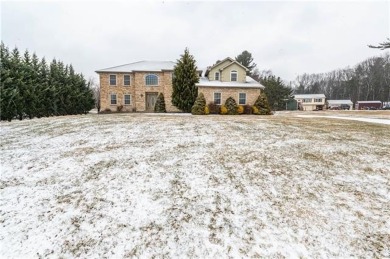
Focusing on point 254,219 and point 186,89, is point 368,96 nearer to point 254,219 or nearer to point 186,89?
point 186,89

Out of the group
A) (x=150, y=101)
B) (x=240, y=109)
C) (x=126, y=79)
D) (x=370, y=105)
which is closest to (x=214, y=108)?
(x=240, y=109)

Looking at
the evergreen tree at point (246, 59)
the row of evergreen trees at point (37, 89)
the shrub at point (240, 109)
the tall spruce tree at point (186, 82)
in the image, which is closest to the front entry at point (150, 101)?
the tall spruce tree at point (186, 82)

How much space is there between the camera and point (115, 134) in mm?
10336

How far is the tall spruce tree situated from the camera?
2308cm

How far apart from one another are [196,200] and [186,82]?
19.3 metres

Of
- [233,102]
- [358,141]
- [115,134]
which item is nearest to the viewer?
[358,141]

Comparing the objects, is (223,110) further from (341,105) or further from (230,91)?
(341,105)

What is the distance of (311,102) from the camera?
216ft

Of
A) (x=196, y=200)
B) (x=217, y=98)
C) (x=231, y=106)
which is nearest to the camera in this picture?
(x=196, y=200)

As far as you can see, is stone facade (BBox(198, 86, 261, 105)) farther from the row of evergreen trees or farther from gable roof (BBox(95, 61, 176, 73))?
the row of evergreen trees

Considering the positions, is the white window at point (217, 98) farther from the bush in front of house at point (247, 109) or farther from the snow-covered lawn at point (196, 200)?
the snow-covered lawn at point (196, 200)

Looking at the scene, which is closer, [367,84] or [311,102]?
[311,102]

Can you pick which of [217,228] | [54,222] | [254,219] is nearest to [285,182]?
[254,219]

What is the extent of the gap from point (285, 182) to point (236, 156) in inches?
74.8
